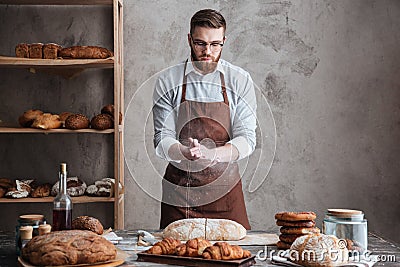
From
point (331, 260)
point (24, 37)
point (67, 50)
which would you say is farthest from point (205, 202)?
point (24, 37)

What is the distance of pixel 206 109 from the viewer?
309cm

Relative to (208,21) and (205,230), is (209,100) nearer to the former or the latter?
(208,21)

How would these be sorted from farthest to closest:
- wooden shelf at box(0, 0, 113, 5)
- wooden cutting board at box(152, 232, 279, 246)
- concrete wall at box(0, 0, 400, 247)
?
concrete wall at box(0, 0, 400, 247) → wooden shelf at box(0, 0, 113, 5) → wooden cutting board at box(152, 232, 279, 246)

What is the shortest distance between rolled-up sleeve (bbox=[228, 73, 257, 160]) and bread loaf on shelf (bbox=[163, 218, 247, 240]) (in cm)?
63

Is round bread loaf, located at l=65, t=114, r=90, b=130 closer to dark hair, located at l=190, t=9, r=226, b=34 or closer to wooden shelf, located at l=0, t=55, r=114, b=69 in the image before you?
wooden shelf, located at l=0, t=55, r=114, b=69

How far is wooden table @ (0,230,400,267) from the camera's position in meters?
1.99

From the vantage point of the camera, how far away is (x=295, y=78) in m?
4.18

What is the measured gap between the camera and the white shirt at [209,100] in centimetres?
301

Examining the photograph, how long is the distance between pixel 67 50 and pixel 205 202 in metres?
1.42

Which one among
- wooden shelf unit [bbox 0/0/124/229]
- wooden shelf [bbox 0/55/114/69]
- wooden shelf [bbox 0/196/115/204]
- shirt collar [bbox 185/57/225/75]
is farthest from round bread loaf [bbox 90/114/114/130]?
shirt collar [bbox 185/57/225/75]

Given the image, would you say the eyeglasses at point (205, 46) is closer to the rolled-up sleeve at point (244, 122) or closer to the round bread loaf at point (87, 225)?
the rolled-up sleeve at point (244, 122)

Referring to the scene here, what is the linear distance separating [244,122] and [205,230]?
0.82 meters

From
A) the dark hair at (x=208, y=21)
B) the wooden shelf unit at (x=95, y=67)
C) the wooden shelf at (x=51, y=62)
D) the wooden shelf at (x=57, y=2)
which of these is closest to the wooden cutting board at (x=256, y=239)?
the dark hair at (x=208, y=21)

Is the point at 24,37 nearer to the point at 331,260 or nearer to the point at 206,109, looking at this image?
the point at 206,109
